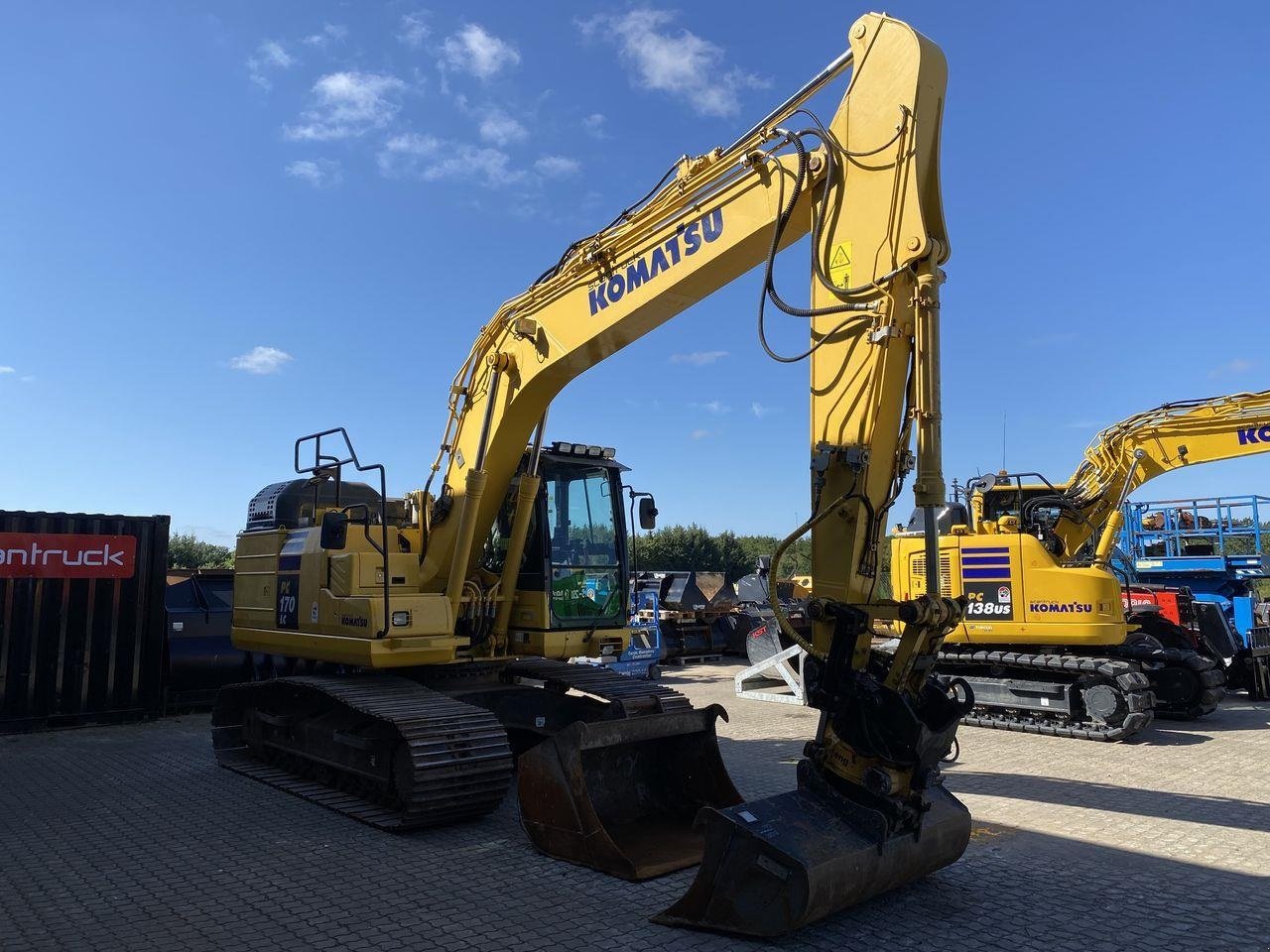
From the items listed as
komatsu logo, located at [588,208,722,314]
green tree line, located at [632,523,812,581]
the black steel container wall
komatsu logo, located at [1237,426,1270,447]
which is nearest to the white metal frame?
komatsu logo, located at [1237,426,1270,447]

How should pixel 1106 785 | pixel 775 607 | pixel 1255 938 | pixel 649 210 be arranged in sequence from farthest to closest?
pixel 1106 785 < pixel 649 210 < pixel 775 607 < pixel 1255 938

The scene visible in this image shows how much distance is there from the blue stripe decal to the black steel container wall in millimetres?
10160

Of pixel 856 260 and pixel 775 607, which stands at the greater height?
pixel 856 260

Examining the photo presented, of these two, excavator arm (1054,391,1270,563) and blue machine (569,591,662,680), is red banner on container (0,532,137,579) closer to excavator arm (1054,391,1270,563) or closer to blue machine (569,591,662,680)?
blue machine (569,591,662,680)

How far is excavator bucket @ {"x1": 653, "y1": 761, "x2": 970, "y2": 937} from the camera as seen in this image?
4230 millimetres

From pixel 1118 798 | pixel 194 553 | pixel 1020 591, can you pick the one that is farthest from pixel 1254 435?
pixel 194 553

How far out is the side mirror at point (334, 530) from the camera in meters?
7.57

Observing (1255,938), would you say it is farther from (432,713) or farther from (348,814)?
(348,814)

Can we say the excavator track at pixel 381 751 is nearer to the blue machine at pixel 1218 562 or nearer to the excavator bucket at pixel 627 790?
the excavator bucket at pixel 627 790

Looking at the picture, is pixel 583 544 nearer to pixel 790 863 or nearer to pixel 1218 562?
pixel 790 863

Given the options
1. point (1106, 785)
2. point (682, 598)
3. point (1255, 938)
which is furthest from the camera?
point (682, 598)

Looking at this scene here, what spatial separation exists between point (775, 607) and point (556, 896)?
6.63ft

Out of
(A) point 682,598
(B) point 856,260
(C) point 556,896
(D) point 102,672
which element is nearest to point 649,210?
(B) point 856,260

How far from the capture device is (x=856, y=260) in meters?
5.29
